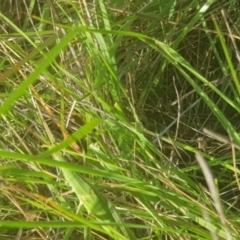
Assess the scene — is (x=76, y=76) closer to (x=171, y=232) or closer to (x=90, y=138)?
(x=90, y=138)

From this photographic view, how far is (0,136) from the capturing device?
96 cm

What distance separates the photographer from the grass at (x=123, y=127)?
2.48 feet

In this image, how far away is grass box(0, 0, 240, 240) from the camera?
76cm

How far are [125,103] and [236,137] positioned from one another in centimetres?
20

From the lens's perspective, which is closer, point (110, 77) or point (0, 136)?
point (110, 77)

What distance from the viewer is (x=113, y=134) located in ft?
2.77

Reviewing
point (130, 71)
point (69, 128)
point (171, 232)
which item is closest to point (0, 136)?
point (69, 128)

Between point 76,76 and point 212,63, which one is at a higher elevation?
point 76,76

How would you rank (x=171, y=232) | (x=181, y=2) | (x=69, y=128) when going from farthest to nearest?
(x=181, y=2)
(x=69, y=128)
(x=171, y=232)

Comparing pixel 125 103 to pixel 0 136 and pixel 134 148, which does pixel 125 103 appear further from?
pixel 0 136

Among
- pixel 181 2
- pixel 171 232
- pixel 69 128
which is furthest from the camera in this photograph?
pixel 181 2

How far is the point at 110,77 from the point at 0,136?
0.25 metres

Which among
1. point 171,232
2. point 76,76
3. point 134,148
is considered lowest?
point 171,232

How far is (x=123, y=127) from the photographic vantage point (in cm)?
82
